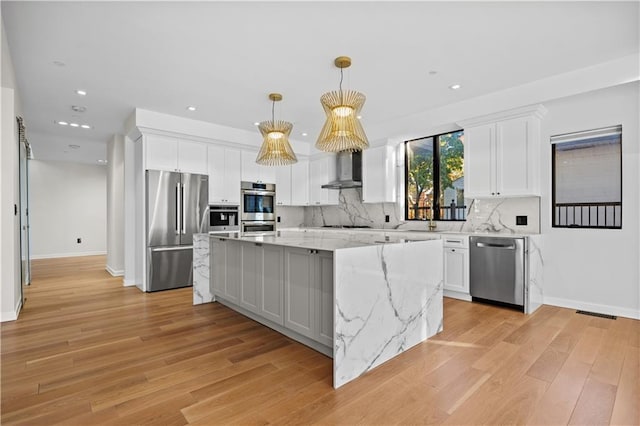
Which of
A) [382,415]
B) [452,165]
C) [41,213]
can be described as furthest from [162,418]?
[41,213]

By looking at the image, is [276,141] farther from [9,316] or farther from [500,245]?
[9,316]

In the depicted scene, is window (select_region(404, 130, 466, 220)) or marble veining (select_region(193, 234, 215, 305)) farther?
window (select_region(404, 130, 466, 220))

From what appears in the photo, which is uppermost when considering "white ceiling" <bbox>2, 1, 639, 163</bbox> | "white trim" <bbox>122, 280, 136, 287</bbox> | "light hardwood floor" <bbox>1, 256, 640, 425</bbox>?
"white ceiling" <bbox>2, 1, 639, 163</bbox>

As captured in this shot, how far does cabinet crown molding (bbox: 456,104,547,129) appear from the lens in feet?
12.5

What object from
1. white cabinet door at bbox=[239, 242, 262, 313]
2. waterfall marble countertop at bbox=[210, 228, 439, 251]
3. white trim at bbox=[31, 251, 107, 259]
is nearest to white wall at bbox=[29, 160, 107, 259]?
white trim at bbox=[31, 251, 107, 259]

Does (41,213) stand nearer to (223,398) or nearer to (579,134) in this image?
(223,398)

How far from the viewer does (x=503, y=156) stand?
408cm

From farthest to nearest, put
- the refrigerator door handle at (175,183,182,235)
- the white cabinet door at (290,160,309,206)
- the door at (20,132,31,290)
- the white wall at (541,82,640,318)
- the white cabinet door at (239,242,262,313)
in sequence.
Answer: the white cabinet door at (290,160,309,206), the refrigerator door handle at (175,183,182,235), the door at (20,132,31,290), the white wall at (541,82,640,318), the white cabinet door at (239,242,262,313)

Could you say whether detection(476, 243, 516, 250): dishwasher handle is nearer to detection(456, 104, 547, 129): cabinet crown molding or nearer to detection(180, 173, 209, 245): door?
detection(456, 104, 547, 129): cabinet crown molding

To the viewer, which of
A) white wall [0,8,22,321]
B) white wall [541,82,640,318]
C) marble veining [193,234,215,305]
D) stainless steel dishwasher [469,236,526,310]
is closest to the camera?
white wall [0,8,22,321]

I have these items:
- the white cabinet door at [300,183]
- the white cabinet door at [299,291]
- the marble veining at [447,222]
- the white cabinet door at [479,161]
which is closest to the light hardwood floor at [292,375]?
the white cabinet door at [299,291]

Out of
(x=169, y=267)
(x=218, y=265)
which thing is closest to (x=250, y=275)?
(x=218, y=265)

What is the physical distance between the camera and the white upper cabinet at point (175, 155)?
4883mm

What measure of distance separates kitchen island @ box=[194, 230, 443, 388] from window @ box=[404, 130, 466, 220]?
91.3 inches
